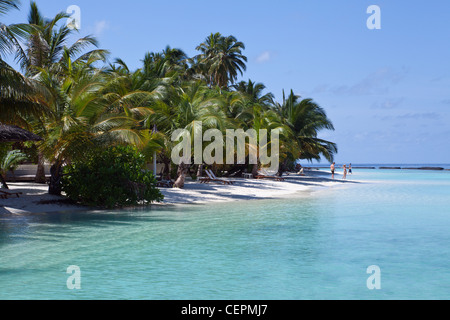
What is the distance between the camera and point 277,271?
770 cm

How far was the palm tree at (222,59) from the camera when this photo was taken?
5438 cm

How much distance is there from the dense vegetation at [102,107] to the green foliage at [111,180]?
49 centimetres

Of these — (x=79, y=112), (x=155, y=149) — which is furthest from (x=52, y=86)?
(x=155, y=149)

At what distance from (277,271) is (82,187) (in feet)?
33.9

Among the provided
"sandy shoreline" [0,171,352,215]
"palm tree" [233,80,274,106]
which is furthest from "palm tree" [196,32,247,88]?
"sandy shoreline" [0,171,352,215]

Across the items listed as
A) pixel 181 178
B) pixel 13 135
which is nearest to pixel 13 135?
pixel 13 135

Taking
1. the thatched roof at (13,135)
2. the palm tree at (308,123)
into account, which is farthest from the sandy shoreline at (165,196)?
the palm tree at (308,123)

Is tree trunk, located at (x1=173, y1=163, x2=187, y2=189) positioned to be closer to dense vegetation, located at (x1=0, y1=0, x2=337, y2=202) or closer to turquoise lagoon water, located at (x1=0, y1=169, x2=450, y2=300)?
dense vegetation, located at (x1=0, y1=0, x2=337, y2=202)

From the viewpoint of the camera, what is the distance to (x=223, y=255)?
900 cm

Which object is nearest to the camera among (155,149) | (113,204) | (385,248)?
(385,248)

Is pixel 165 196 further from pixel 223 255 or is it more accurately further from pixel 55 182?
pixel 223 255

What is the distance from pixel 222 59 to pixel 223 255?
47.2 metres

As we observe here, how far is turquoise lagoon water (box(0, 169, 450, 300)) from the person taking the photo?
6.62 metres

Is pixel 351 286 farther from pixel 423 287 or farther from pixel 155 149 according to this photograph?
pixel 155 149
